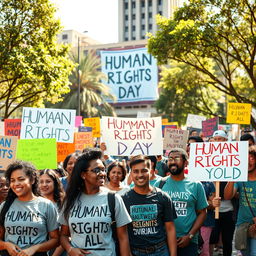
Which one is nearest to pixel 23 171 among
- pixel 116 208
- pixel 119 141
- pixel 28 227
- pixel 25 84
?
pixel 28 227

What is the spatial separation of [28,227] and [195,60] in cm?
1334

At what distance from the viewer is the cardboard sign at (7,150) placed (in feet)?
19.8

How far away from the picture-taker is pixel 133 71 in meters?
48.1

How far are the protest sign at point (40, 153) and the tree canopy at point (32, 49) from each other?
8923mm

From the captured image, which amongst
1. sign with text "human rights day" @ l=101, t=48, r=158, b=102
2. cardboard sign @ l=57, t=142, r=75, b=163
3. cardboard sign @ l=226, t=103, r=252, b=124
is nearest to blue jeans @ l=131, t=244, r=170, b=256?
cardboard sign @ l=57, t=142, r=75, b=163

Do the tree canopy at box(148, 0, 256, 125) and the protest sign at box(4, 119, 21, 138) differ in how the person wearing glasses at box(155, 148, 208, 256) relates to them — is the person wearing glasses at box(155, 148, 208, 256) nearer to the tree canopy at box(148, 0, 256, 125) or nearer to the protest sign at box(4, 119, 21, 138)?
the protest sign at box(4, 119, 21, 138)

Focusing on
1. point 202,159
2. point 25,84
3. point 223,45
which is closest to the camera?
point 202,159

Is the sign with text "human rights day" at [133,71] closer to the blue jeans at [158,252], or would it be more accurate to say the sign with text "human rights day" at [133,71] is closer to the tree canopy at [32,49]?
the tree canopy at [32,49]

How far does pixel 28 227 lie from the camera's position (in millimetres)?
3934

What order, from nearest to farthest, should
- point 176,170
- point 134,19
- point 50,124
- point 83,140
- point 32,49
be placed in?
1. point 176,170
2. point 50,124
3. point 83,140
4. point 32,49
5. point 134,19

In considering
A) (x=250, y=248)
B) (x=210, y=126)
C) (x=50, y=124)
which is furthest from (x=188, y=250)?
(x=210, y=126)

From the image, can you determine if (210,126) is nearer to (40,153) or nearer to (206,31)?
(206,31)

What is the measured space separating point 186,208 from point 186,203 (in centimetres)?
5

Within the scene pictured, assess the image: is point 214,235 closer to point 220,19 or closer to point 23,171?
point 23,171
